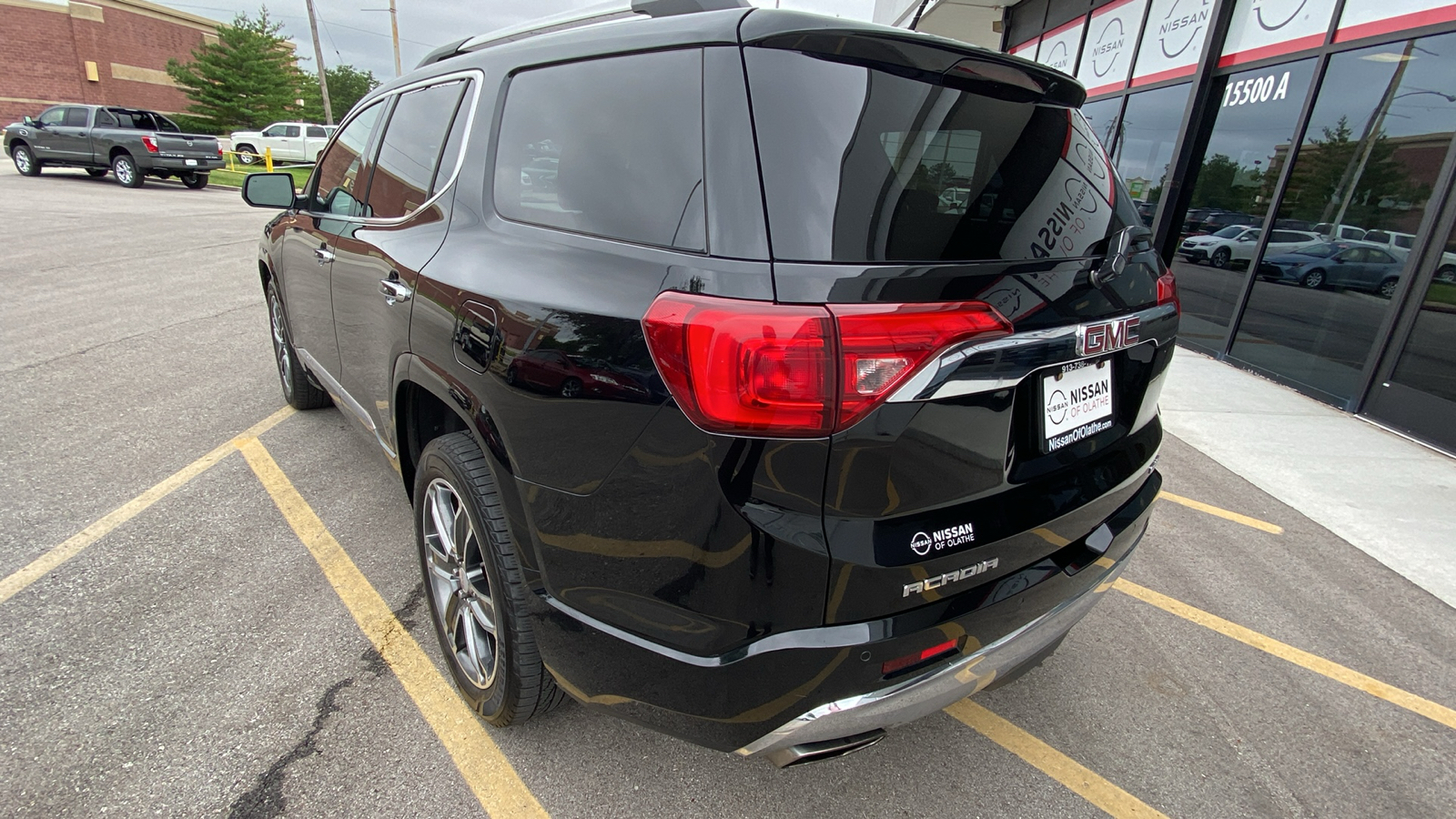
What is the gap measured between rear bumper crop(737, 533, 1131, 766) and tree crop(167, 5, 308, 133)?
47.1 m

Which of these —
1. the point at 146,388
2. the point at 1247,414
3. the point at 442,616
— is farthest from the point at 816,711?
the point at 1247,414

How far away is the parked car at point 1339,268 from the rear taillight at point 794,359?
6.64 metres

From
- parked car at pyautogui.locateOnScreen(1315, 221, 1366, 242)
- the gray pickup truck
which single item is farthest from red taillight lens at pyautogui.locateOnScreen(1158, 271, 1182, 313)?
the gray pickup truck

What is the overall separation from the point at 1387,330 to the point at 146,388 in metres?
9.06

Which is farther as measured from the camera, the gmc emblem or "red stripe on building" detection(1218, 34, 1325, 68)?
"red stripe on building" detection(1218, 34, 1325, 68)

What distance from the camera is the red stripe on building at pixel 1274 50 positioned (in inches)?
263

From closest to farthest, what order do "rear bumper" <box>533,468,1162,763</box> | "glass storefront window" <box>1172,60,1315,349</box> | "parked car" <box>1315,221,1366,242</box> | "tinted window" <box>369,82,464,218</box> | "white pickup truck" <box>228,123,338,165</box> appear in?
1. "rear bumper" <box>533,468,1162,763</box>
2. "tinted window" <box>369,82,464,218</box>
3. "parked car" <box>1315,221,1366,242</box>
4. "glass storefront window" <box>1172,60,1315,349</box>
5. "white pickup truck" <box>228,123,338,165</box>

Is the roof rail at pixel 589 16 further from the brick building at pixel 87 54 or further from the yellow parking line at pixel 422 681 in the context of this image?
the brick building at pixel 87 54

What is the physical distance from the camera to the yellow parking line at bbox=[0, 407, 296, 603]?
110 inches

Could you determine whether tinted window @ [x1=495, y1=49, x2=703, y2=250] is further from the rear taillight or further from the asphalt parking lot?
the asphalt parking lot

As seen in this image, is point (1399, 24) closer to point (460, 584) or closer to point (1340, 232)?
point (1340, 232)

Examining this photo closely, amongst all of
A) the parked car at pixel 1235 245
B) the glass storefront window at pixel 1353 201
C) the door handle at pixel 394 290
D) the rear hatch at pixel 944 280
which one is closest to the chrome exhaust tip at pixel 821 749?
the rear hatch at pixel 944 280

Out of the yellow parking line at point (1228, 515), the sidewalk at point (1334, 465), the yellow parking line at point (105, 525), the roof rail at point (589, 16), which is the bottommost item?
the yellow parking line at point (105, 525)

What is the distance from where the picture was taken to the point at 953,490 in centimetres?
154
